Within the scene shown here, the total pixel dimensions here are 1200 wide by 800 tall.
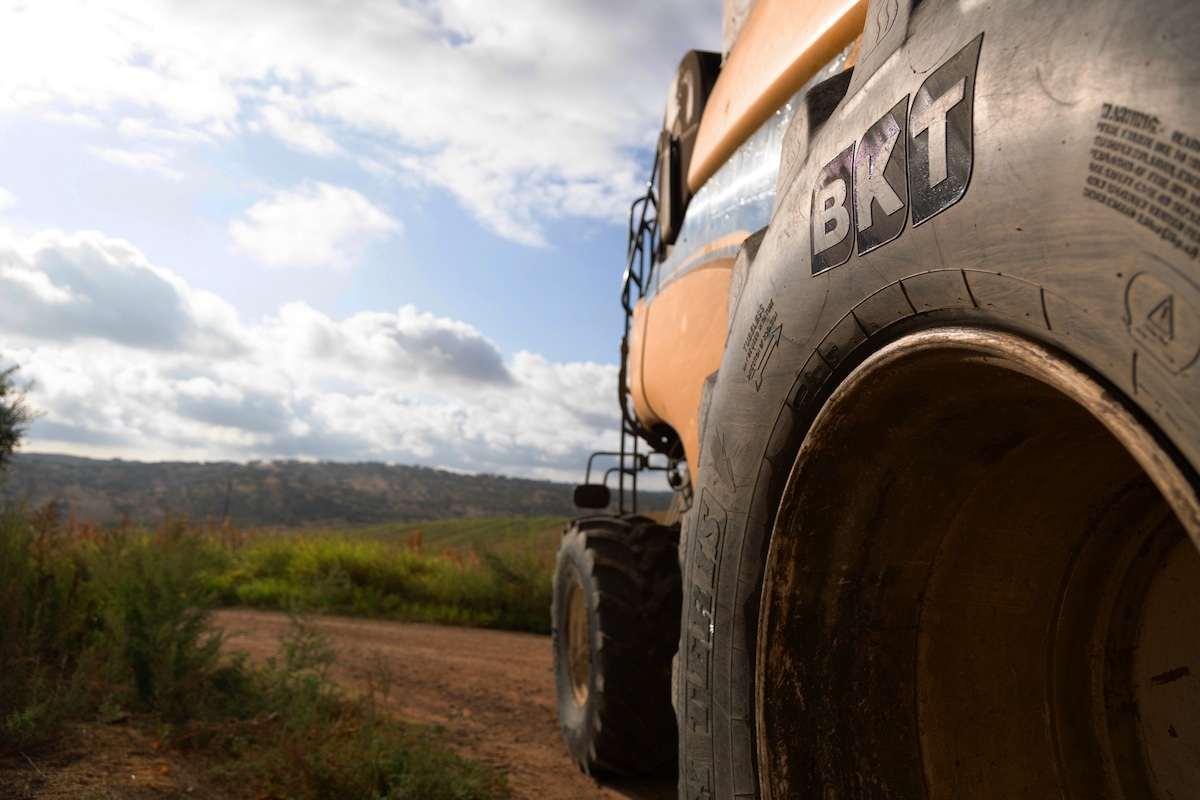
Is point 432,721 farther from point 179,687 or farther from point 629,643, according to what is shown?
point 629,643

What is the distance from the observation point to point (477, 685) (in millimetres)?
6461

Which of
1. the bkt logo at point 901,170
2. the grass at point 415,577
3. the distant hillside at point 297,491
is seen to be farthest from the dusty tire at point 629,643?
the distant hillside at point 297,491

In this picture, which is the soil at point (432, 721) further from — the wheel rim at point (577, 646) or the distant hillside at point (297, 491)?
the distant hillside at point (297, 491)

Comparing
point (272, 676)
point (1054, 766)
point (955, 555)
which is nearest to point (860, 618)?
point (955, 555)

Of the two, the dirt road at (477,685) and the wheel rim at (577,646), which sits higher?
the wheel rim at (577,646)

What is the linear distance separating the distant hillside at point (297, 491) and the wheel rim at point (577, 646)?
2749 inches

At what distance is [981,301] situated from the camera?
97cm

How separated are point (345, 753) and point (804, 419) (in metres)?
3.33

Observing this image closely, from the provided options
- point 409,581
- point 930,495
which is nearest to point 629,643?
point 930,495

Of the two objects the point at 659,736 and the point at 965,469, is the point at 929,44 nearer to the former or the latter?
the point at 965,469

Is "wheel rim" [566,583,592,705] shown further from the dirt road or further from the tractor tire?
the tractor tire

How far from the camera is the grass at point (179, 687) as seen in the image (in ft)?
12.3

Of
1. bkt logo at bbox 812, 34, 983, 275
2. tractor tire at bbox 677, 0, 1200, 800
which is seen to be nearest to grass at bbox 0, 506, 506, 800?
tractor tire at bbox 677, 0, 1200, 800

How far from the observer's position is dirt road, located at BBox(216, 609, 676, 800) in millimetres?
4305
